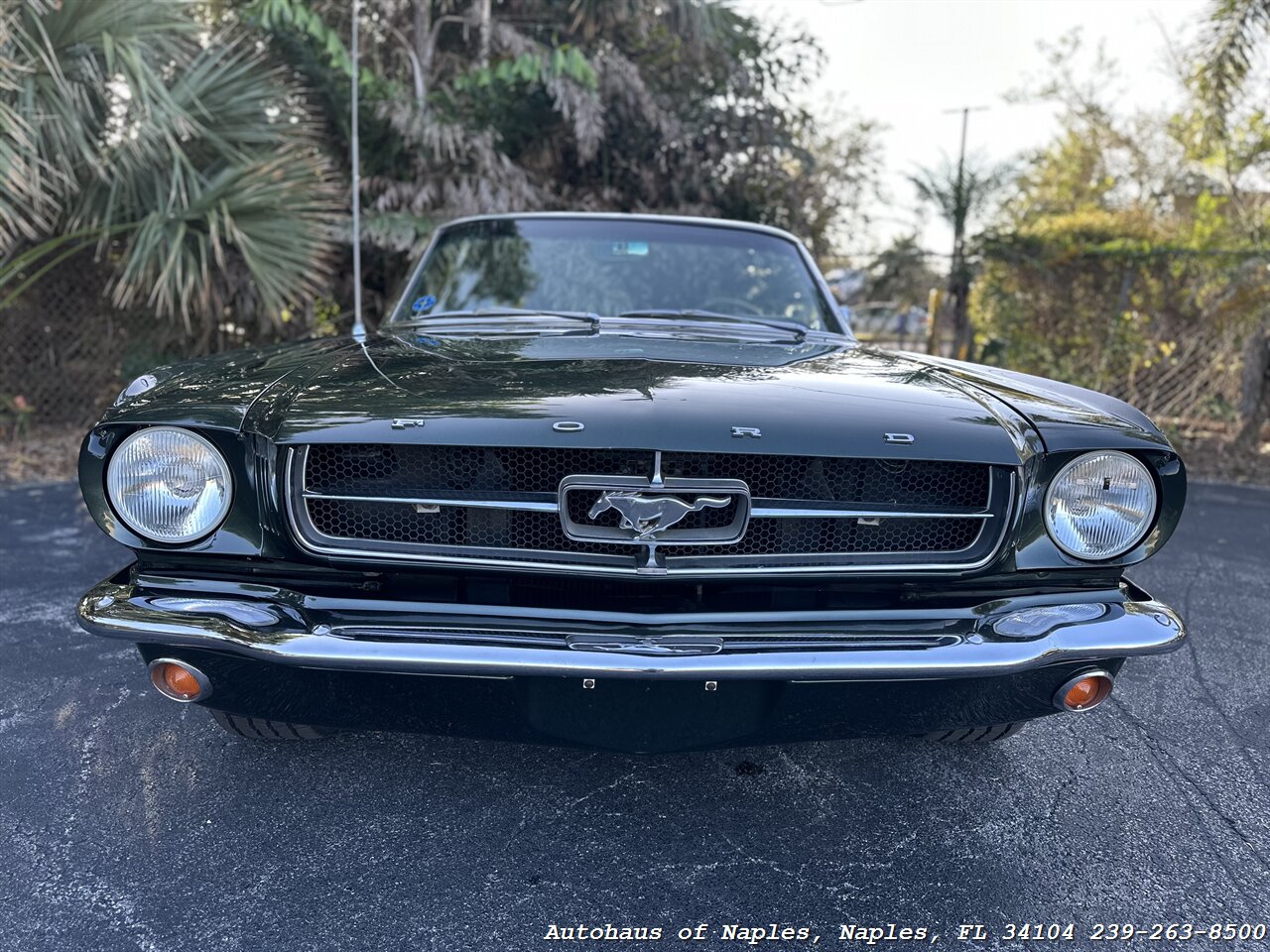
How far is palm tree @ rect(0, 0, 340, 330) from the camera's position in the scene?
16.2ft

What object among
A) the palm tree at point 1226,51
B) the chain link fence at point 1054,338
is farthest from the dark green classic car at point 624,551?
the palm tree at point 1226,51

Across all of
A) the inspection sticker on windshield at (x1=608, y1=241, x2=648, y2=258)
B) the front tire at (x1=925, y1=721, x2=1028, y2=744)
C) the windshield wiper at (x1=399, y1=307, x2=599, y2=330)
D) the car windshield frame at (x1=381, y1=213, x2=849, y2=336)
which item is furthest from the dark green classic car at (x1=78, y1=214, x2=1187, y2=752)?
the inspection sticker on windshield at (x1=608, y1=241, x2=648, y2=258)

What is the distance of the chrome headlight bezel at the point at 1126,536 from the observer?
1833mm

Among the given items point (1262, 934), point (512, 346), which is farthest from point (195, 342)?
point (1262, 934)

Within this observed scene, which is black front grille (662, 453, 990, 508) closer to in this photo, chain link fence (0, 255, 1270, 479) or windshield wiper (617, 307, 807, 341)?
windshield wiper (617, 307, 807, 341)

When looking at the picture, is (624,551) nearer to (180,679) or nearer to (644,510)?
(644,510)

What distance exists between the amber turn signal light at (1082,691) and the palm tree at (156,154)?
4865mm

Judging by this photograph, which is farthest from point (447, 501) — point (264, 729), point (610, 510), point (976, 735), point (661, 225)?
point (661, 225)

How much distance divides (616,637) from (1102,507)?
1.05 metres

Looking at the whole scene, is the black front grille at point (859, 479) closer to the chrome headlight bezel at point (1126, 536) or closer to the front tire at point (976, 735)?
the chrome headlight bezel at point (1126, 536)

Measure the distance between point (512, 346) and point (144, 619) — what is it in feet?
3.46

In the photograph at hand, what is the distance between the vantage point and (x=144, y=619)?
1.68m

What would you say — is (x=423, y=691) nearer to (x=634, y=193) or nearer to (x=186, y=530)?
(x=186, y=530)

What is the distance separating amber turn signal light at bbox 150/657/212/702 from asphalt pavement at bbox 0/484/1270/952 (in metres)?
0.38
